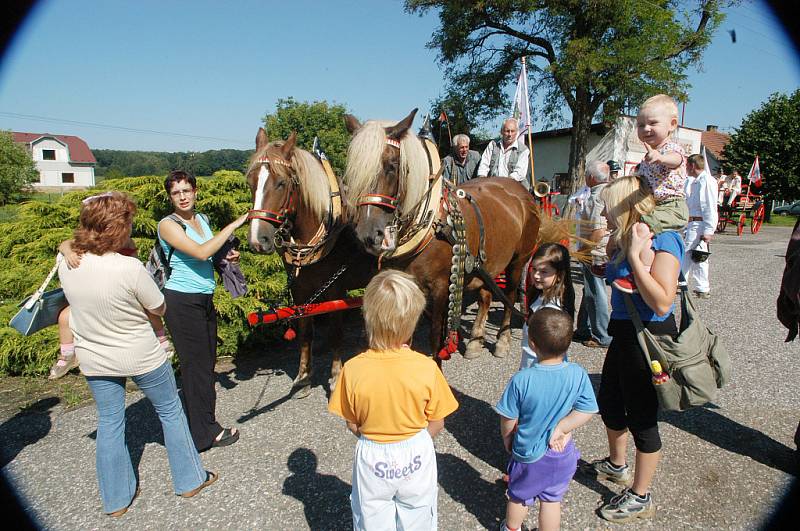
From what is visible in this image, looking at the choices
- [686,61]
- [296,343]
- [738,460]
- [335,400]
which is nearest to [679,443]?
[738,460]

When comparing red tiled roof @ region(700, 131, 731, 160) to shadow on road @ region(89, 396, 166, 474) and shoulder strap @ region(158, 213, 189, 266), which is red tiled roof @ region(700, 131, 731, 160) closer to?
shoulder strap @ region(158, 213, 189, 266)

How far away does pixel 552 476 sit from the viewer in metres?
2.00

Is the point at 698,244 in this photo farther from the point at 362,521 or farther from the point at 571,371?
the point at 362,521

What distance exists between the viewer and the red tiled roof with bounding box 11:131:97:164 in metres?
60.9

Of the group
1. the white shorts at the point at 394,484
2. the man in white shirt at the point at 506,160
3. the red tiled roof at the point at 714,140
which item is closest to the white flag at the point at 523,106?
the man in white shirt at the point at 506,160

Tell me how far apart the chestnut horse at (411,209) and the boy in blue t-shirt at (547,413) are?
50.5 inches

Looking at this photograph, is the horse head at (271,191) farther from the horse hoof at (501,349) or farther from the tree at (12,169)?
the tree at (12,169)

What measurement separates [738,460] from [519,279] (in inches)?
105

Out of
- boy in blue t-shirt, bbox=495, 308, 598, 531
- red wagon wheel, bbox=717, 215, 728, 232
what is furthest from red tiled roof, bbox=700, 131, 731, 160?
boy in blue t-shirt, bbox=495, 308, 598, 531

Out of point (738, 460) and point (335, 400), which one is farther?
point (738, 460)

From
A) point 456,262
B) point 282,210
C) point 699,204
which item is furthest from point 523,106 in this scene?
point 282,210

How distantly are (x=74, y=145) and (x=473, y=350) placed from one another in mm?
80589

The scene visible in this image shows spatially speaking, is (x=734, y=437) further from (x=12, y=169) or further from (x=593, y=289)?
(x=12, y=169)

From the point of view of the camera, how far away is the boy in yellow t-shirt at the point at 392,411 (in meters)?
1.71
